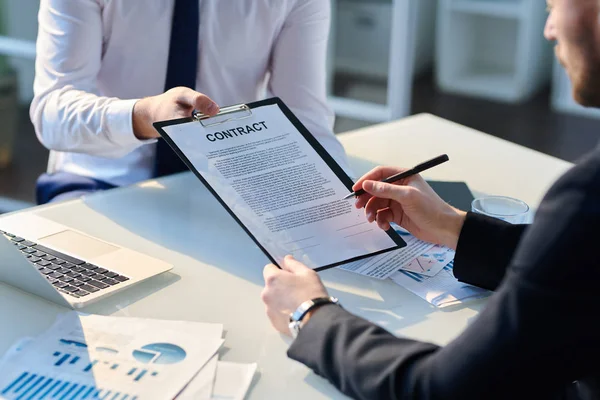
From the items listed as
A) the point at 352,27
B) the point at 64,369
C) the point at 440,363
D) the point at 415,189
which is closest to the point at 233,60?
the point at 415,189

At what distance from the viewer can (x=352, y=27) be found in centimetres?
459

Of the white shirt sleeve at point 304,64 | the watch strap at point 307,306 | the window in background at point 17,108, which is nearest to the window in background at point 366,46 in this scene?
the window in background at point 17,108

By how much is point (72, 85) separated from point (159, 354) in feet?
2.59

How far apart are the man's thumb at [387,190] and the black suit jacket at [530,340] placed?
33 centimetres

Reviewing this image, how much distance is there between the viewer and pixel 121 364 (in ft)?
3.02

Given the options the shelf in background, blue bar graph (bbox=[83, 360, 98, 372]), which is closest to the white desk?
blue bar graph (bbox=[83, 360, 98, 372])

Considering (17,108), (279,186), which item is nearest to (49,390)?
(279,186)

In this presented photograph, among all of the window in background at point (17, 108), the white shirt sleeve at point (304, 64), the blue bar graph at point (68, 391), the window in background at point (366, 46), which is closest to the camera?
the blue bar graph at point (68, 391)

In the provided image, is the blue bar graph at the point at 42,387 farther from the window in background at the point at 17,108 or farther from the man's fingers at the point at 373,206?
the window in background at the point at 17,108

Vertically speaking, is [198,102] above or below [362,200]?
above

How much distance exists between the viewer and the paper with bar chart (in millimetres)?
875

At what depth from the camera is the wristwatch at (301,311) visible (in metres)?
0.95

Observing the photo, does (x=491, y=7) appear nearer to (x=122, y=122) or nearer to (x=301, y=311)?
(x=122, y=122)

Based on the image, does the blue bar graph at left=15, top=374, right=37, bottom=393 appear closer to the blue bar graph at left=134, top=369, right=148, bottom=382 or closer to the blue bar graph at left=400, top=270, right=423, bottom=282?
the blue bar graph at left=134, top=369, right=148, bottom=382
